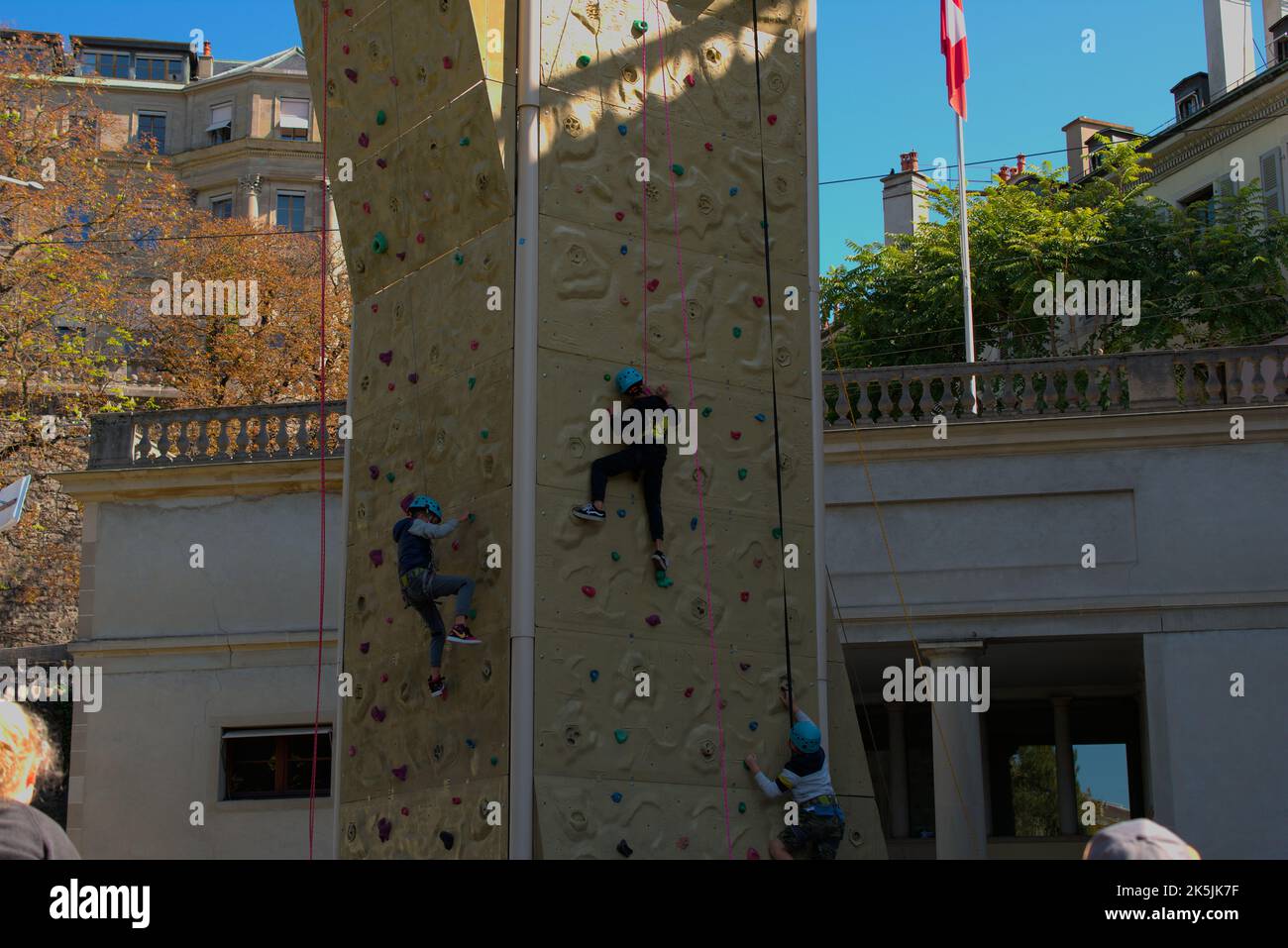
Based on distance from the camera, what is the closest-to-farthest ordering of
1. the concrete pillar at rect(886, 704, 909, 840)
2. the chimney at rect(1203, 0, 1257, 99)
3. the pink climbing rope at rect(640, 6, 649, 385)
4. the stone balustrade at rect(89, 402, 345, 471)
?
the pink climbing rope at rect(640, 6, 649, 385) < the stone balustrade at rect(89, 402, 345, 471) < the concrete pillar at rect(886, 704, 909, 840) < the chimney at rect(1203, 0, 1257, 99)

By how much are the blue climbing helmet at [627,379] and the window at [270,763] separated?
9.25 m

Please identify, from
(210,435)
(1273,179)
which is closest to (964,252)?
(1273,179)

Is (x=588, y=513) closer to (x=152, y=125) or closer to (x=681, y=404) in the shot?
(x=681, y=404)

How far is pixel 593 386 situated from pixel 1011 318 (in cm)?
2347

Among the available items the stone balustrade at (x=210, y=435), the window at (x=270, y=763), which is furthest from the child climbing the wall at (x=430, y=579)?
the stone balustrade at (x=210, y=435)

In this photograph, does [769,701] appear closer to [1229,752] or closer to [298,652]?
[1229,752]

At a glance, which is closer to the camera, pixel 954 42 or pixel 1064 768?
pixel 1064 768

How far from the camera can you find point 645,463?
14.0m

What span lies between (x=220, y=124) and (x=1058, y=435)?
46.0m

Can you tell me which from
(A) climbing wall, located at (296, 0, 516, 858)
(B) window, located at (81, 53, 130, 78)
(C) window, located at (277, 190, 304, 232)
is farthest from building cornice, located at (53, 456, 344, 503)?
(B) window, located at (81, 53, 130, 78)

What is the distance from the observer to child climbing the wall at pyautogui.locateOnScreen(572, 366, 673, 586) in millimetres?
13906

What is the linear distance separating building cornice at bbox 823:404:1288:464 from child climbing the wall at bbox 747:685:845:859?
289 inches

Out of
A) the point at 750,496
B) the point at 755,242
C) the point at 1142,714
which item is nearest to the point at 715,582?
the point at 750,496

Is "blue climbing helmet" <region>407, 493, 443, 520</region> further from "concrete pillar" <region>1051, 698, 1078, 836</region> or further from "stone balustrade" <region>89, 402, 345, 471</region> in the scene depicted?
"concrete pillar" <region>1051, 698, 1078, 836</region>
